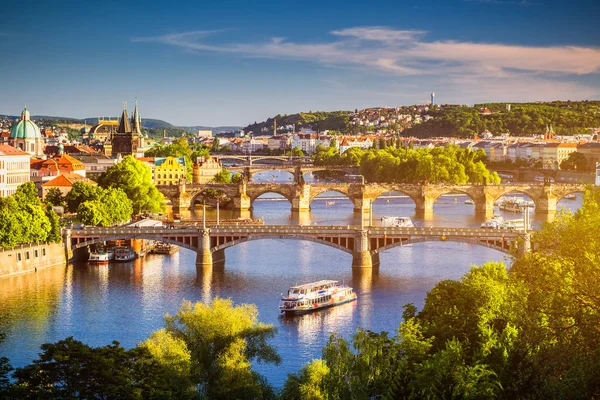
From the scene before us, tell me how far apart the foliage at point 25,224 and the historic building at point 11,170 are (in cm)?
Answer: 1320

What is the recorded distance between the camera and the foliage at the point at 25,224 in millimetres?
40594

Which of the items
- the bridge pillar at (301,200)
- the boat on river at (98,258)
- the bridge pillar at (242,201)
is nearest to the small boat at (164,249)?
the boat on river at (98,258)

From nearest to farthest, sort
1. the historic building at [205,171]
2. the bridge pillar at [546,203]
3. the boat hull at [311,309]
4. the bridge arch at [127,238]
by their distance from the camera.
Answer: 1. the boat hull at [311,309]
2. the bridge arch at [127,238]
3. the bridge pillar at [546,203]
4. the historic building at [205,171]

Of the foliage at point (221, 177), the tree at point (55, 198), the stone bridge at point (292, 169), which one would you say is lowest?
the tree at point (55, 198)

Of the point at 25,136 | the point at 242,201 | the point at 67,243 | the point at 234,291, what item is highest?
the point at 25,136

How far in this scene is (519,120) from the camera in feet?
519

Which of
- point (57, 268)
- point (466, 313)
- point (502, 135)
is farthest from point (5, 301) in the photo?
point (502, 135)

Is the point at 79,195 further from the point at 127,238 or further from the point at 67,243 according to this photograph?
the point at 127,238

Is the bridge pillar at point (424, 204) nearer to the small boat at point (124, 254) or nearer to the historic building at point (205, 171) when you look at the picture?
the historic building at point (205, 171)

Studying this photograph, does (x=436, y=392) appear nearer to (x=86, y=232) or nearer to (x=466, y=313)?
(x=466, y=313)

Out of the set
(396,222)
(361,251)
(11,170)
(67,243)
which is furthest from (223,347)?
(11,170)

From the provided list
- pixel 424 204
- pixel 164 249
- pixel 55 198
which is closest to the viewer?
pixel 164 249

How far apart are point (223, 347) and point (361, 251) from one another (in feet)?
61.1

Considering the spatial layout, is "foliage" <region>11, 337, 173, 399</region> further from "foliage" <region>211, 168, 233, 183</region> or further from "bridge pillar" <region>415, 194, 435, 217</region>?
"foliage" <region>211, 168, 233, 183</region>
